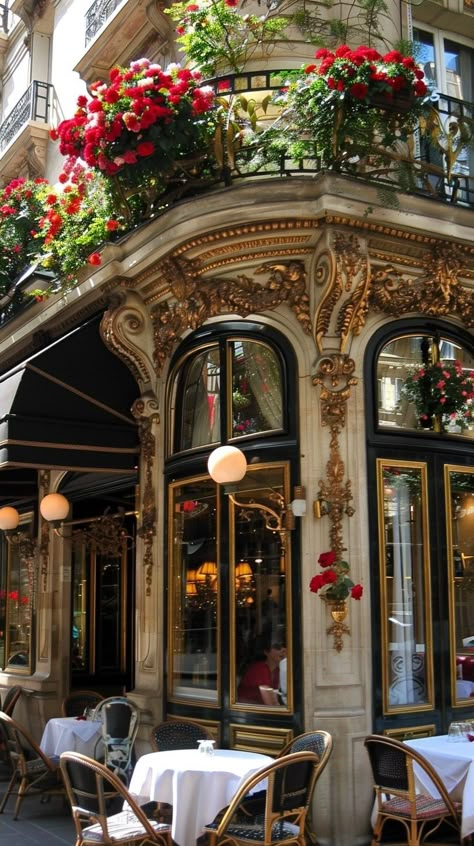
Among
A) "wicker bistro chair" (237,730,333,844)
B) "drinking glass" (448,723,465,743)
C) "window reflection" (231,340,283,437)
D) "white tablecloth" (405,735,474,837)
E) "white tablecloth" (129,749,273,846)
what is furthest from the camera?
"window reflection" (231,340,283,437)

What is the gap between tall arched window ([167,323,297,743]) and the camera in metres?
8.63

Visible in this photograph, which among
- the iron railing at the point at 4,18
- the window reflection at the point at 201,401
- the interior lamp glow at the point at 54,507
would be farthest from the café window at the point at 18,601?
the iron railing at the point at 4,18

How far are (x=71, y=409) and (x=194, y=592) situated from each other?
2.25 m

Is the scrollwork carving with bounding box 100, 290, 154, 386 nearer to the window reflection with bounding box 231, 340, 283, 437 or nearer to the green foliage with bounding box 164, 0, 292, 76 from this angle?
the window reflection with bounding box 231, 340, 283, 437

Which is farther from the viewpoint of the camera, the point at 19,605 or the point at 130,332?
the point at 19,605

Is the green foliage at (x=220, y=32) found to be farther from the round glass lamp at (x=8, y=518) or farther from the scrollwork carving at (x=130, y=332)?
the round glass lamp at (x=8, y=518)

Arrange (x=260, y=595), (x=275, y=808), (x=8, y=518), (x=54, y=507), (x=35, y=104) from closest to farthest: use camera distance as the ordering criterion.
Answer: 1. (x=275, y=808)
2. (x=260, y=595)
3. (x=54, y=507)
4. (x=8, y=518)
5. (x=35, y=104)

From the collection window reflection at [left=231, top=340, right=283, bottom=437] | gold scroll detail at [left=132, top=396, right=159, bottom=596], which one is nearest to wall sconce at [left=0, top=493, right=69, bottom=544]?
gold scroll detail at [left=132, top=396, right=159, bottom=596]

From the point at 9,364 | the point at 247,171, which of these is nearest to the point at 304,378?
the point at 247,171

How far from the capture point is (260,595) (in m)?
8.75

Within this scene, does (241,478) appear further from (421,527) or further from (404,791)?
(404,791)

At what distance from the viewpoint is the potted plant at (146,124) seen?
340 inches

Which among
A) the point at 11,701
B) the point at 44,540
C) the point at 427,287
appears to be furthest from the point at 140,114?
the point at 11,701

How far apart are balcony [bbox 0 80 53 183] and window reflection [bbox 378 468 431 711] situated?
10053 mm
